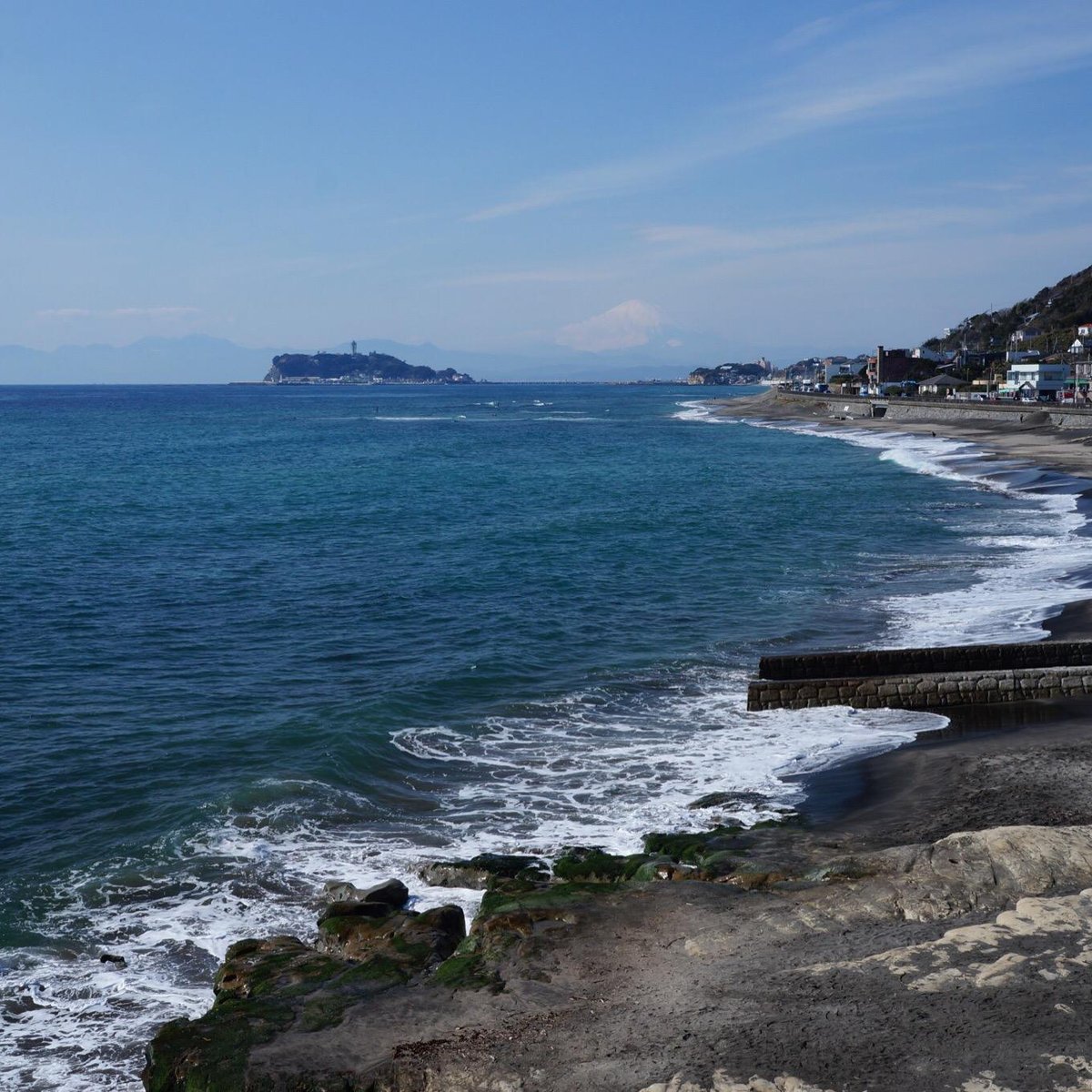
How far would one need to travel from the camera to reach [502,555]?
42.4 meters

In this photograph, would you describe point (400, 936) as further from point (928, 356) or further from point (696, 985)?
point (928, 356)

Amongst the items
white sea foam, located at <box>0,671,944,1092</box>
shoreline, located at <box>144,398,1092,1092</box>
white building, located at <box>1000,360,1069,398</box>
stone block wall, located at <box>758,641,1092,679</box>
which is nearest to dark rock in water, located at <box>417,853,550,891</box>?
white sea foam, located at <box>0,671,944,1092</box>

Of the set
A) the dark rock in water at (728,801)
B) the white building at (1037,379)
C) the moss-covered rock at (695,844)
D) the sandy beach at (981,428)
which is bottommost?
the dark rock in water at (728,801)

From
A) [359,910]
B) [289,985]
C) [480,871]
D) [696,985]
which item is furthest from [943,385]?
[289,985]

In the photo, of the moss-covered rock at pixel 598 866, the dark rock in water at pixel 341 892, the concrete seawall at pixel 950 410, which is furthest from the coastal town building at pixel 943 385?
the dark rock in water at pixel 341 892

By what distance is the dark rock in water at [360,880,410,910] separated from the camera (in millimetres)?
14328

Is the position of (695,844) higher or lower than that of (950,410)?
lower

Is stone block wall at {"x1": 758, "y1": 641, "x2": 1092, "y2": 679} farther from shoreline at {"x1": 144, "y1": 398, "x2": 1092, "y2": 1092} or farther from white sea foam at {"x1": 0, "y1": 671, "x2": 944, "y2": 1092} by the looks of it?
shoreline at {"x1": 144, "y1": 398, "x2": 1092, "y2": 1092}

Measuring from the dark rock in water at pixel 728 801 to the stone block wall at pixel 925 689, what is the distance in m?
4.78

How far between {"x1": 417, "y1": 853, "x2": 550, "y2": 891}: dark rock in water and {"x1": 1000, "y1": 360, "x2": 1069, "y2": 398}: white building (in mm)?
119657

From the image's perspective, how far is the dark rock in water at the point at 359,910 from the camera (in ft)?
45.7

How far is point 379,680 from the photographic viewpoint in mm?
25547

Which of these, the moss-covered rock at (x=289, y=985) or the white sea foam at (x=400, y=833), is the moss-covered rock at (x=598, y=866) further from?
the moss-covered rock at (x=289, y=985)

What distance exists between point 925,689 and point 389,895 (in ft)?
42.4
